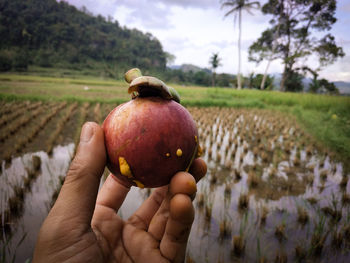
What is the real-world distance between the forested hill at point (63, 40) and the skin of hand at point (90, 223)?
3237cm

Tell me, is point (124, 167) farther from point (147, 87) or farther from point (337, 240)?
point (337, 240)

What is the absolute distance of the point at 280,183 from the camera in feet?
11.2

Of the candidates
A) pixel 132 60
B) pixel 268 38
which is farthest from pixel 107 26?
pixel 268 38

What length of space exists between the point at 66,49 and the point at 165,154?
230 ft

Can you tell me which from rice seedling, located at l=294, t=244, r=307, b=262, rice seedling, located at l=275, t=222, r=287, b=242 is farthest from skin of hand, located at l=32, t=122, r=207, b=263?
rice seedling, located at l=275, t=222, r=287, b=242

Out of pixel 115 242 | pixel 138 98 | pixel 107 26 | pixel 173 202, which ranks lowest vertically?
pixel 115 242

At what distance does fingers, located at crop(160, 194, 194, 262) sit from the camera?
3.12 ft

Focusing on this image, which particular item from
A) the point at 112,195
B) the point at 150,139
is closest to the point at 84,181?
the point at 150,139

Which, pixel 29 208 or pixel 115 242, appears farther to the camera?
pixel 29 208

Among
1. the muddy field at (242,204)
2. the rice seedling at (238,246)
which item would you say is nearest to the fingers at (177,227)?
the muddy field at (242,204)

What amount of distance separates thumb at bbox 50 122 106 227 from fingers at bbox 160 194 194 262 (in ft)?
1.38

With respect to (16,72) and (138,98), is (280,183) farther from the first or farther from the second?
(16,72)

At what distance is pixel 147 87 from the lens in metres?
A: 1.01

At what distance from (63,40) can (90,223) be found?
77.1 metres
